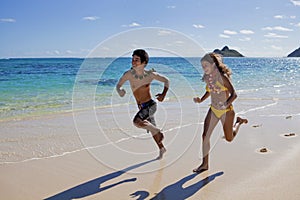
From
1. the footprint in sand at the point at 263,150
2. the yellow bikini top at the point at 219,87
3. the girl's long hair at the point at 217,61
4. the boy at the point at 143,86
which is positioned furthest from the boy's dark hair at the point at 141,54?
the footprint in sand at the point at 263,150

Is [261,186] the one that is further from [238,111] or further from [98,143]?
[238,111]

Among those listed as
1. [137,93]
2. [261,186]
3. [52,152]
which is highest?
[137,93]

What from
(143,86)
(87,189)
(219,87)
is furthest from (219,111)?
(87,189)

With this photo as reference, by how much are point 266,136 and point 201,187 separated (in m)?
3.10

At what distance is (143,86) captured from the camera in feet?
16.8

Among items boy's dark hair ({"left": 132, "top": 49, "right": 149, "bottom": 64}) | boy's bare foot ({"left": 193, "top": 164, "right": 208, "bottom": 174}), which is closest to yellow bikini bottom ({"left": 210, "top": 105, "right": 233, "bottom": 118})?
boy's bare foot ({"left": 193, "top": 164, "right": 208, "bottom": 174})

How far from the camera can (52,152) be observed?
5609 mm

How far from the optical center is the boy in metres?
4.89

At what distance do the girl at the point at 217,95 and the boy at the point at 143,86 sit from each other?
0.71 meters

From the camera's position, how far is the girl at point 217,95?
14.9 ft

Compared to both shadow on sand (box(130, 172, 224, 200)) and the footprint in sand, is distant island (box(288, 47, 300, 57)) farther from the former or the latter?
shadow on sand (box(130, 172, 224, 200))

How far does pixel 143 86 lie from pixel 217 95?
1161mm

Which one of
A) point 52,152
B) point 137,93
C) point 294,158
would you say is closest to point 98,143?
point 52,152

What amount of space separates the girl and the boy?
0.71m
